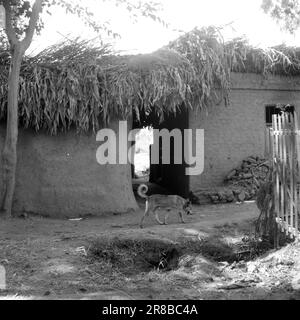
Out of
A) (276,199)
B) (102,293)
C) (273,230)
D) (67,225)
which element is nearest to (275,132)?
(276,199)

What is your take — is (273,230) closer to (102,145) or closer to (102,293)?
(102,293)

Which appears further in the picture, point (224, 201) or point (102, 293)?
point (224, 201)

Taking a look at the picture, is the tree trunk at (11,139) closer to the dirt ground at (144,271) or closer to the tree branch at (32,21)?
the tree branch at (32,21)

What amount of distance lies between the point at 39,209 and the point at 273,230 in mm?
4471

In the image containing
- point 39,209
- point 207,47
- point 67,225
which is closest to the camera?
point 67,225

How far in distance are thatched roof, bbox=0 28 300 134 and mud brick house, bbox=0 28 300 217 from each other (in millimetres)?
19

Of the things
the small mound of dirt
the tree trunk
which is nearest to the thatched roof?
the tree trunk

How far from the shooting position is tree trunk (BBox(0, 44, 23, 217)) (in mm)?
8219

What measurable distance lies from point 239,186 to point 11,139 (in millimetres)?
4828

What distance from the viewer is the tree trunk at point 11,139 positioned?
324 inches

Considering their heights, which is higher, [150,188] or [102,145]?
[102,145]

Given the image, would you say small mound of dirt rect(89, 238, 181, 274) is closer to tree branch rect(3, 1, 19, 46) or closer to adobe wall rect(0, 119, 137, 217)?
adobe wall rect(0, 119, 137, 217)

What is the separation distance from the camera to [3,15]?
8.40 meters

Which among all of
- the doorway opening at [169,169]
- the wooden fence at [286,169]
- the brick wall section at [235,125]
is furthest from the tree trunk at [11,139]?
the wooden fence at [286,169]
